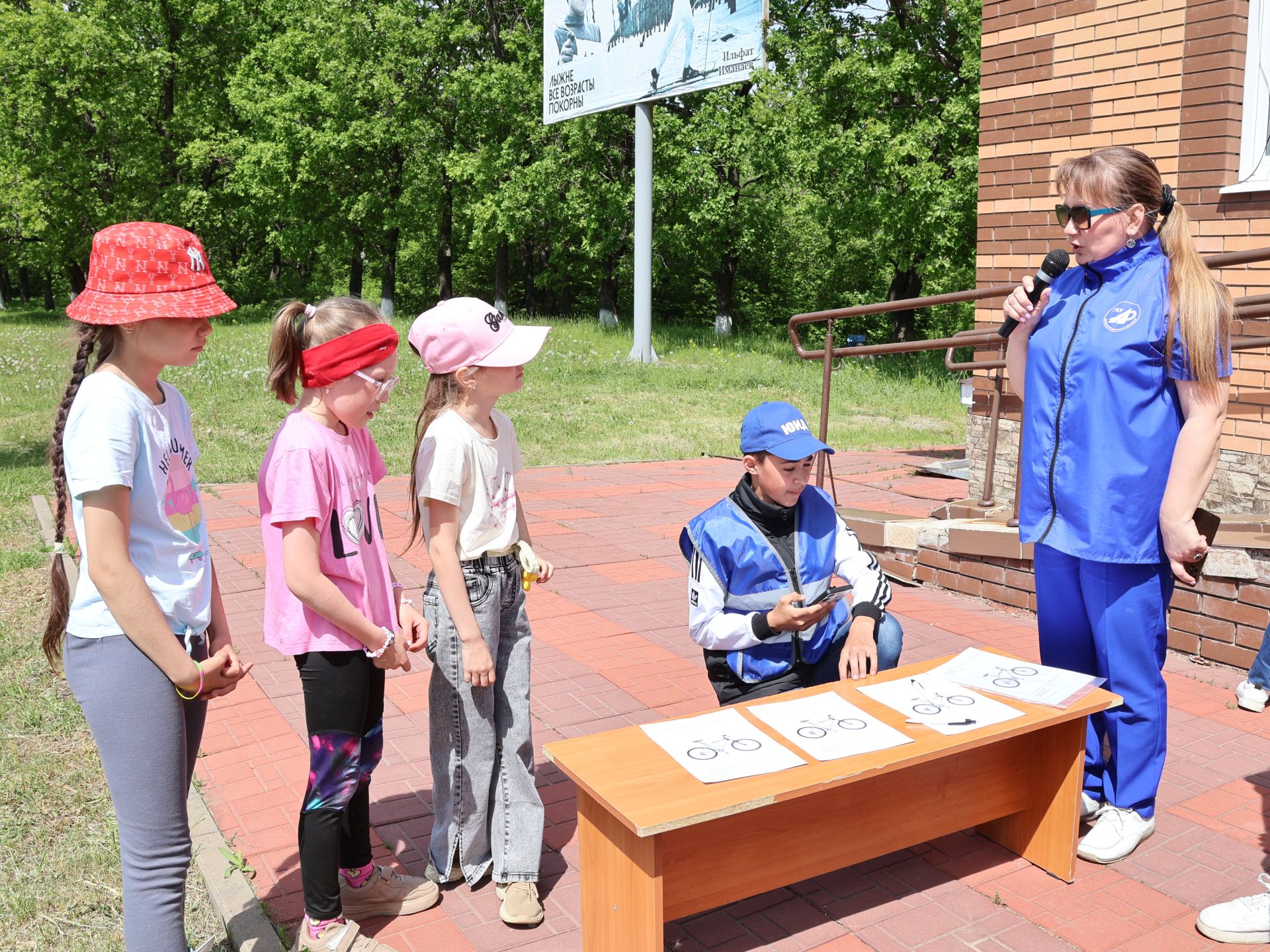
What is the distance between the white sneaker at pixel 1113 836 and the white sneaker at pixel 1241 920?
41cm

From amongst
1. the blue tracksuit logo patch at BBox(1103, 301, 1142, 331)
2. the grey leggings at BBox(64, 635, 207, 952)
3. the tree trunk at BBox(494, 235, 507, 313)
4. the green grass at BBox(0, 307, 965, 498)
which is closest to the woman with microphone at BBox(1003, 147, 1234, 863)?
the blue tracksuit logo patch at BBox(1103, 301, 1142, 331)

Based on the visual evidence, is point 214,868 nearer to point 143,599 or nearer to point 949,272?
point 143,599

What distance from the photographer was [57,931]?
10.3 feet

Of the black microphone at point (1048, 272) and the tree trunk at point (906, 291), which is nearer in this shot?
the black microphone at point (1048, 272)

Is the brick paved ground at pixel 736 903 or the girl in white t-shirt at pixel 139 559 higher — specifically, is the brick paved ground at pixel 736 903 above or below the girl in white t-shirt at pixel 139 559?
below

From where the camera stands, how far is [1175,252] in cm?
322

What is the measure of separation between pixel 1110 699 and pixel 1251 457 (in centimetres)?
449

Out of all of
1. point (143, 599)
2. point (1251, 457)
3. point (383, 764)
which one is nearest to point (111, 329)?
point (143, 599)

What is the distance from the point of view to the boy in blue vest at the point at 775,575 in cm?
333

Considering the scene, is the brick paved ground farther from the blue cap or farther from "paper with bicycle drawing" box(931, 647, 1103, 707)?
the blue cap

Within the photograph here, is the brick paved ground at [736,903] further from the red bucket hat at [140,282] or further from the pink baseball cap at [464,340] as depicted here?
the red bucket hat at [140,282]

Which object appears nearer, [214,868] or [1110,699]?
[1110,699]

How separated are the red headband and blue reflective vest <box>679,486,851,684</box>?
1142mm

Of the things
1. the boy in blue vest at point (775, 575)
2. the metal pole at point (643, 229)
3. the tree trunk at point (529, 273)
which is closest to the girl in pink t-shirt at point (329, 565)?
the boy in blue vest at point (775, 575)
